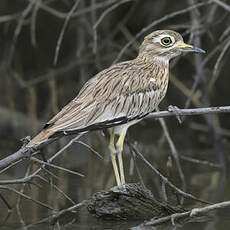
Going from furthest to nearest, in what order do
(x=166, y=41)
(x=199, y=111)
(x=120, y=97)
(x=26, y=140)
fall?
(x=166, y=41)
(x=120, y=97)
(x=26, y=140)
(x=199, y=111)

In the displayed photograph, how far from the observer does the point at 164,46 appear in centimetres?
575

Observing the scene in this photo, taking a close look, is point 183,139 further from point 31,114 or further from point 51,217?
point 51,217

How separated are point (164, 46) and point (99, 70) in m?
2.99

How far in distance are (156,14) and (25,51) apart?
2250 millimetres

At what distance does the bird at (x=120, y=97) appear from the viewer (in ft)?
16.5

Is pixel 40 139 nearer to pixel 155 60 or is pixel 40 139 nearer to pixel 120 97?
pixel 120 97

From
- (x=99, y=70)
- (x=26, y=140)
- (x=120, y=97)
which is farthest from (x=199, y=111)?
(x=99, y=70)

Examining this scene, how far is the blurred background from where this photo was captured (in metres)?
7.81

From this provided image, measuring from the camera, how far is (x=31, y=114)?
31.2 feet

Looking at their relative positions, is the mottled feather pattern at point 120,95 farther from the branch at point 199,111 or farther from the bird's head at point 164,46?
the branch at point 199,111

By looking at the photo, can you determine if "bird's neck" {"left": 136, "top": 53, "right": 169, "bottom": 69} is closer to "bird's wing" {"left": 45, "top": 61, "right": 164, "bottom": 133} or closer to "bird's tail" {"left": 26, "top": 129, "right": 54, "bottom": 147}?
"bird's wing" {"left": 45, "top": 61, "right": 164, "bottom": 133}

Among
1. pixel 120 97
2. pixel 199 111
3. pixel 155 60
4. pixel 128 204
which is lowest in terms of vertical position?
pixel 128 204

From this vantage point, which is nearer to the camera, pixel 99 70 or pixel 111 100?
pixel 111 100

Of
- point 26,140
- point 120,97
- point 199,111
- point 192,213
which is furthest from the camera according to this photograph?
point 120,97
